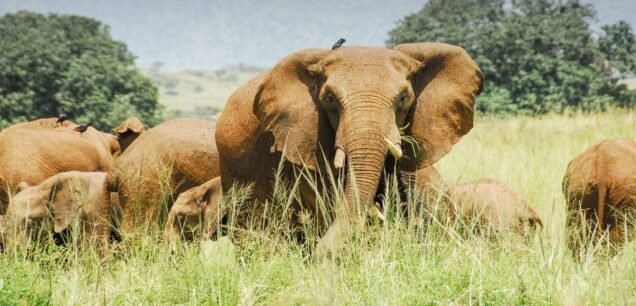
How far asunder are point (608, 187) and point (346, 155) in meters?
2.46

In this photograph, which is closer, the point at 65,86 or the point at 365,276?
the point at 365,276

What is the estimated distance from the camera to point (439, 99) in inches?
300

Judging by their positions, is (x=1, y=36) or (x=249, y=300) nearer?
(x=249, y=300)

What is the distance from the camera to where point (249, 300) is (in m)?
5.52

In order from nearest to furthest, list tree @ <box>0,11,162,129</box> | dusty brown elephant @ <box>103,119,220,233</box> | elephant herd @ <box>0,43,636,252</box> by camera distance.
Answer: elephant herd @ <box>0,43,636,252</box>
dusty brown elephant @ <box>103,119,220,233</box>
tree @ <box>0,11,162,129</box>

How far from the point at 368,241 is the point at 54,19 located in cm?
3851

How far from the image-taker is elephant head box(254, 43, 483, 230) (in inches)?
268

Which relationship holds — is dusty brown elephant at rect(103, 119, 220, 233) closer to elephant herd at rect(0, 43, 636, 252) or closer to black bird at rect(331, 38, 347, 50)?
elephant herd at rect(0, 43, 636, 252)

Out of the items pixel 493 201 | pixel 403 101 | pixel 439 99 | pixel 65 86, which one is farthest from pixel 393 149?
pixel 65 86

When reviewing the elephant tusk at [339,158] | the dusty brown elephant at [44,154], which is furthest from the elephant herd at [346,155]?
the dusty brown elephant at [44,154]

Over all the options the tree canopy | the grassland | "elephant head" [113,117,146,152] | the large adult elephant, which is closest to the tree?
the tree canopy

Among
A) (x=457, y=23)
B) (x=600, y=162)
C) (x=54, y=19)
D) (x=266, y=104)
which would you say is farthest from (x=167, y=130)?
(x=457, y=23)

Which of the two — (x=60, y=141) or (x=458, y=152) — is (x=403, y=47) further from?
(x=458, y=152)

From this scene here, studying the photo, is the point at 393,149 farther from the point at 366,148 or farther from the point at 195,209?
the point at 195,209
